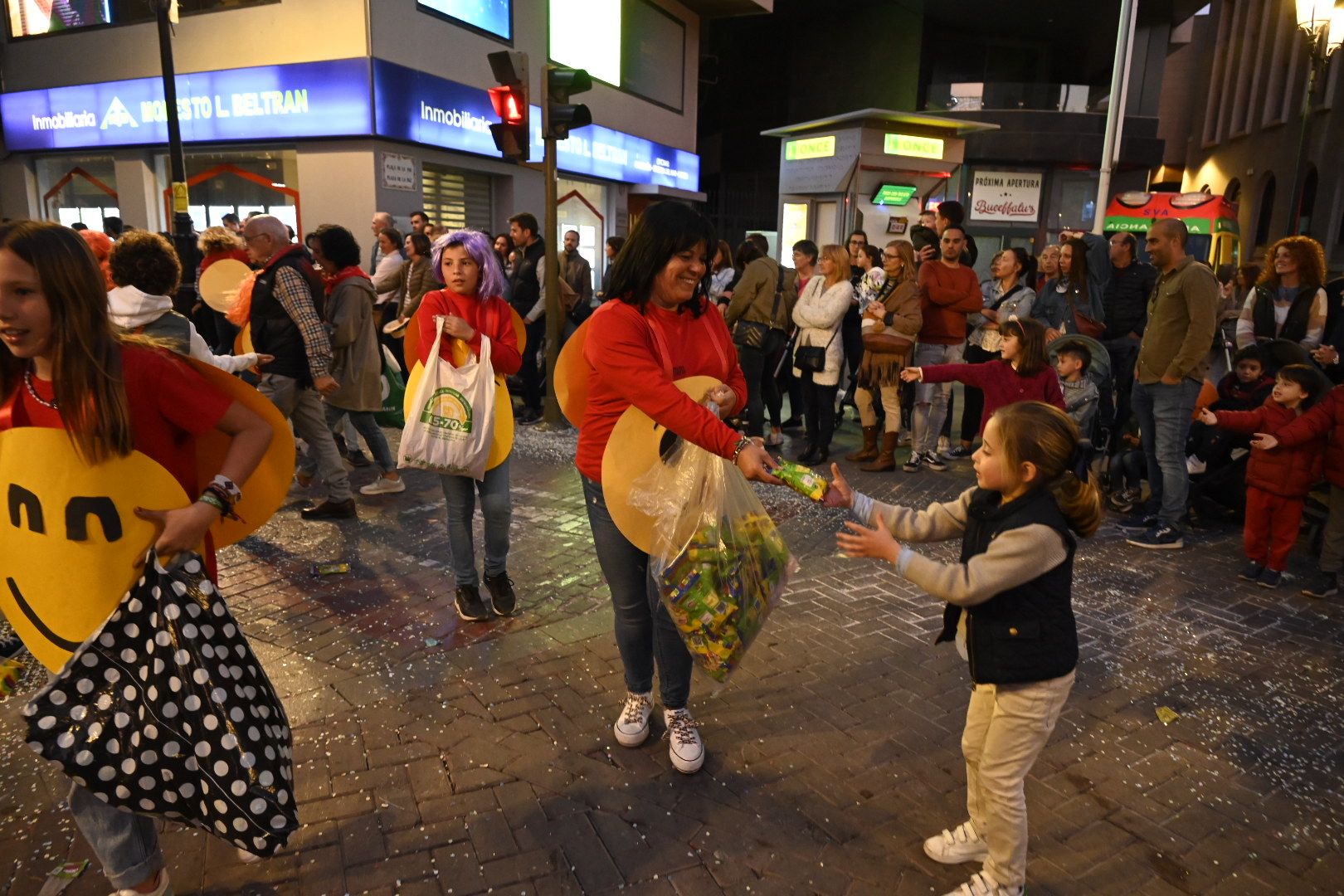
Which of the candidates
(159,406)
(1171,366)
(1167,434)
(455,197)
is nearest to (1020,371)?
(1171,366)

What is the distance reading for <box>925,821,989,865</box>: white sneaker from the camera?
2682mm

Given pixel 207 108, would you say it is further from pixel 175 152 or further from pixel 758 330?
pixel 758 330

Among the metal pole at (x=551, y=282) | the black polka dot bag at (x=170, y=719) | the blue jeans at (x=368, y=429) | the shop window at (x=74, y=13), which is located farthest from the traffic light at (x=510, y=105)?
the shop window at (x=74, y=13)

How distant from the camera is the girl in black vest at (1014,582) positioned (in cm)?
230

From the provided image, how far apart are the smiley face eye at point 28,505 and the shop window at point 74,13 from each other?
14.8 m

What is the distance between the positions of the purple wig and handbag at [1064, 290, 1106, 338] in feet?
17.3

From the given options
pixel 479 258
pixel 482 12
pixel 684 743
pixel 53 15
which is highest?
pixel 53 15

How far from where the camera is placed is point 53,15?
15.7 metres

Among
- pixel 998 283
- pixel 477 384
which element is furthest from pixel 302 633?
pixel 998 283

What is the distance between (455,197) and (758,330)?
8816 mm

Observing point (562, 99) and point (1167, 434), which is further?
point (562, 99)

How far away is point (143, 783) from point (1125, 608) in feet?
15.4

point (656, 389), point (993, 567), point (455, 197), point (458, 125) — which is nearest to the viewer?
point (993, 567)

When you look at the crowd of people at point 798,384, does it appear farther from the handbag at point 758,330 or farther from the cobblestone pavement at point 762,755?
the cobblestone pavement at point 762,755
